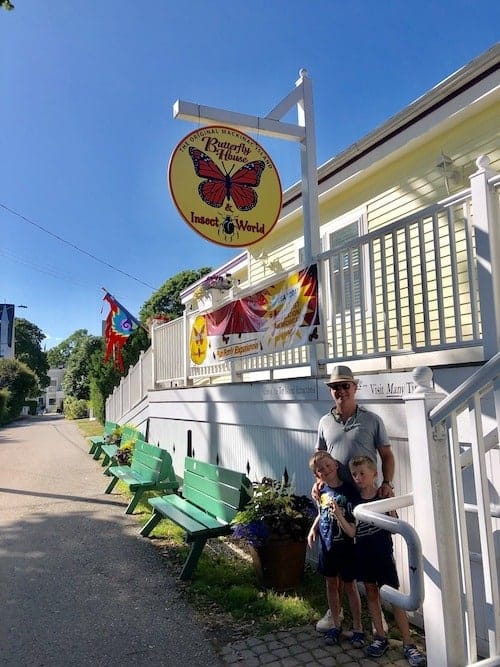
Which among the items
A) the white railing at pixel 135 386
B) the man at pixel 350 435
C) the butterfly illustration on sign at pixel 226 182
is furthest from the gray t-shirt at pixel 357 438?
the white railing at pixel 135 386

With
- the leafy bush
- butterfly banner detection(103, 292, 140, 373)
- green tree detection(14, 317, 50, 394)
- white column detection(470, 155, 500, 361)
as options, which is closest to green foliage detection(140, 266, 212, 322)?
butterfly banner detection(103, 292, 140, 373)

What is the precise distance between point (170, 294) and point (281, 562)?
42.3 m

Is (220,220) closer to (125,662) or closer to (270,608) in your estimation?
(270,608)

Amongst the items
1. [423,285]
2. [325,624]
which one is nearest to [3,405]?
[325,624]

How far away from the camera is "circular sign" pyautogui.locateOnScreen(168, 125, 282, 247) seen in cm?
560

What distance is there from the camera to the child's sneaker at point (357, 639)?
3.44 m

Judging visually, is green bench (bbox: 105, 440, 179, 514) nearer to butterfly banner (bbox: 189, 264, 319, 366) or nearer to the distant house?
butterfly banner (bbox: 189, 264, 319, 366)

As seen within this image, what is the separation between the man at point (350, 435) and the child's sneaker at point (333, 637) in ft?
0.17

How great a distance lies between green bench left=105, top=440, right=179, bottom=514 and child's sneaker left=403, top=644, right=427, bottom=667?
161 inches

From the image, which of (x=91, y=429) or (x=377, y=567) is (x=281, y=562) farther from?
(x=91, y=429)

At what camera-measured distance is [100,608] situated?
4.18 meters

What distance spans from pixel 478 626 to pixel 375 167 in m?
5.65

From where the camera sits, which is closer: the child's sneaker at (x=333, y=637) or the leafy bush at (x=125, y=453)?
the child's sneaker at (x=333, y=637)

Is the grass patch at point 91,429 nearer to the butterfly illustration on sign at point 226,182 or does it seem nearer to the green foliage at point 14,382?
the green foliage at point 14,382
